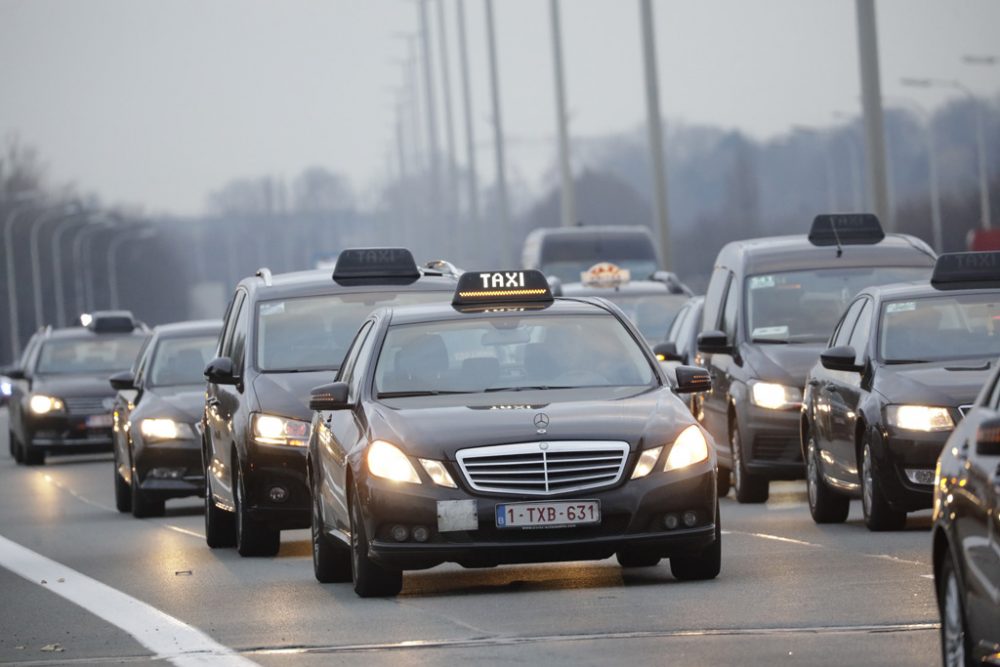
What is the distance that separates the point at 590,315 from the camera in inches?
547

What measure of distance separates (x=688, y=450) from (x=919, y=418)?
358 cm

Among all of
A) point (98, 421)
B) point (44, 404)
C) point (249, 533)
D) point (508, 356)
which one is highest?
point (508, 356)

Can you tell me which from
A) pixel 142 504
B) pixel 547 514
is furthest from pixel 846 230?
pixel 547 514

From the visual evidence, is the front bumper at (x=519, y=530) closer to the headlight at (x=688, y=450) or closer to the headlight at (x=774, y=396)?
the headlight at (x=688, y=450)

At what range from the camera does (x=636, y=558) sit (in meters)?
12.9

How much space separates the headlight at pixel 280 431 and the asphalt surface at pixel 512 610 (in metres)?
0.72

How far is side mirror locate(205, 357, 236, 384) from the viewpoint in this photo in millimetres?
16516

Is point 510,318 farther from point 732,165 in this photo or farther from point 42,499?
point 732,165

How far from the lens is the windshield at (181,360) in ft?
76.9

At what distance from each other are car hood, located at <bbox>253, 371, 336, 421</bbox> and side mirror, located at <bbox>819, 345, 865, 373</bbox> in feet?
10.0

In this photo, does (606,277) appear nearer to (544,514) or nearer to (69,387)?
(69,387)

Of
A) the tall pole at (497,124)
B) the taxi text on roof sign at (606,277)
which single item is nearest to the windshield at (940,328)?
the taxi text on roof sign at (606,277)

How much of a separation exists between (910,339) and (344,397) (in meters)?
4.71

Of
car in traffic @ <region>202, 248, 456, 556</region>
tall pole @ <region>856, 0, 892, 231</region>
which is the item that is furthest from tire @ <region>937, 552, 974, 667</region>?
tall pole @ <region>856, 0, 892, 231</region>
